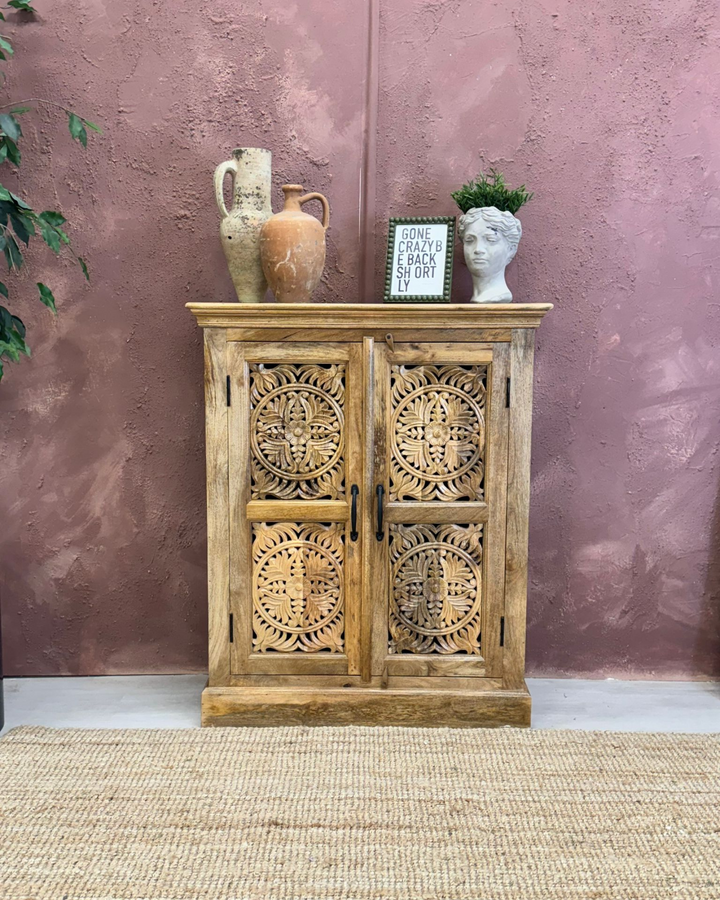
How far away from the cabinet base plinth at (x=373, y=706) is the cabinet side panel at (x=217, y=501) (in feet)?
0.26

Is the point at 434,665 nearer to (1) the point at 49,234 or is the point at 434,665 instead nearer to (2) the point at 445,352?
(2) the point at 445,352

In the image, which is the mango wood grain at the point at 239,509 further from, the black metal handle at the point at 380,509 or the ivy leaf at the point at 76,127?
the ivy leaf at the point at 76,127

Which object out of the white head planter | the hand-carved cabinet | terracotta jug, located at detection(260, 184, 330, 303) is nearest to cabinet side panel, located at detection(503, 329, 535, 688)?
the hand-carved cabinet

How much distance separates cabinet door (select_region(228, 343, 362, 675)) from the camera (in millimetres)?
2418

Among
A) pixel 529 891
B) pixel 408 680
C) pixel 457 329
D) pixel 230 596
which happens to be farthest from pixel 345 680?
pixel 457 329

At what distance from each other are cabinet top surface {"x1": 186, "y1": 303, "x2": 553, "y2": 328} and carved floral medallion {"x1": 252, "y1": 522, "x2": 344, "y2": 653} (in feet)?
1.98

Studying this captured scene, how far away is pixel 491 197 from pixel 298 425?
92cm

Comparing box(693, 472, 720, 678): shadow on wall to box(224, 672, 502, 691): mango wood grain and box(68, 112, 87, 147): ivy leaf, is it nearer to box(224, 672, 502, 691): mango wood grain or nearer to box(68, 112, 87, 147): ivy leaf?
box(224, 672, 502, 691): mango wood grain

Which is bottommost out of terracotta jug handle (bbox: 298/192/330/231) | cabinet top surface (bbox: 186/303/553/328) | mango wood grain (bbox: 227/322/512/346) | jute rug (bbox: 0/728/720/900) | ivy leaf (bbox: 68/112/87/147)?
jute rug (bbox: 0/728/720/900)

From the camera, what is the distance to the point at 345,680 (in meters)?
2.48

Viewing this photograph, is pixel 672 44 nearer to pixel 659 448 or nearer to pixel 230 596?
pixel 659 448

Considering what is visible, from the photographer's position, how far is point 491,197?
2.53 metres

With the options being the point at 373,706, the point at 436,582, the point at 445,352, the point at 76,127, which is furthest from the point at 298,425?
the point at 76,127

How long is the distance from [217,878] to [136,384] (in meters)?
1.61
